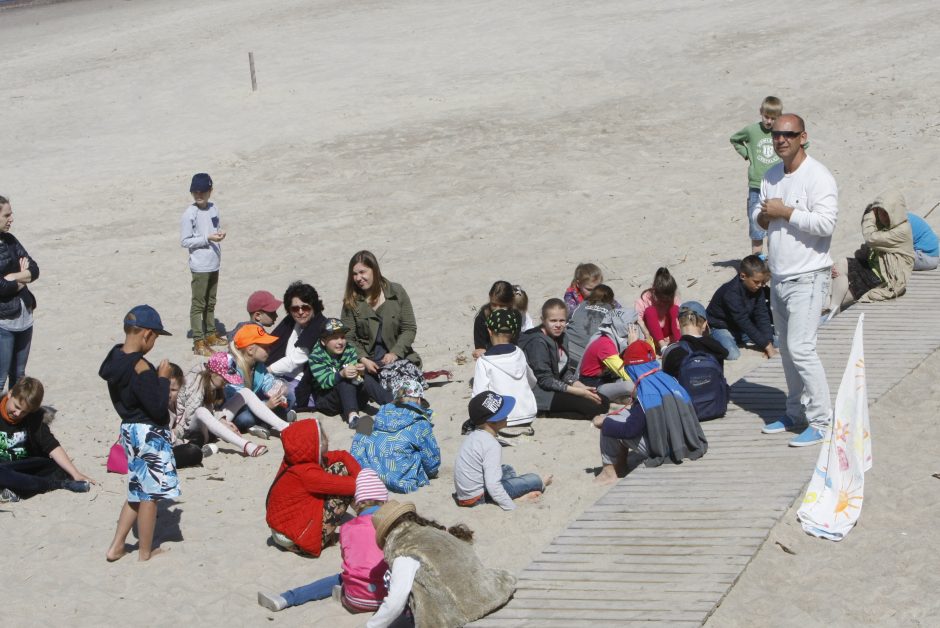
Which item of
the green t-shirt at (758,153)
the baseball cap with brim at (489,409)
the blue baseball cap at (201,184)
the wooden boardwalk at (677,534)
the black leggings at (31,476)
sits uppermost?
the blue baseball cap at (201,184)

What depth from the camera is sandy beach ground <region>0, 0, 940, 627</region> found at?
7871mm

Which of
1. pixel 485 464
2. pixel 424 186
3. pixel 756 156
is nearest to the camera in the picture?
pixel 485 464

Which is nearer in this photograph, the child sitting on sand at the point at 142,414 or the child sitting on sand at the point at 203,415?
the child sitting on sand at the point at 142,414

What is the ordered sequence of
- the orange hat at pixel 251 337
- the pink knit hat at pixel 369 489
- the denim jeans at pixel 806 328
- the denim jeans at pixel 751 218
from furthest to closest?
the denim jeans at pixel 751 218
the orange hat at pixel 251 337
the denim jeans at pixel 806 328
the pink knit hat at pixel 369 489

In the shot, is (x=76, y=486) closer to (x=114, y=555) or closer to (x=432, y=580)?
(x=114, y=555)

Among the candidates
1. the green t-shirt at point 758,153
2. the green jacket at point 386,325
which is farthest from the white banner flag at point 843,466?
the green t-shirt at point 758,153

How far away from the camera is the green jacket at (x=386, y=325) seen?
10.9 meters

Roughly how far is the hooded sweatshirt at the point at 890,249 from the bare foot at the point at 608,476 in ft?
12.8

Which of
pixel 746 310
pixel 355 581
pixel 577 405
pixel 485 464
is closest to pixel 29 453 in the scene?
pixel 355 581

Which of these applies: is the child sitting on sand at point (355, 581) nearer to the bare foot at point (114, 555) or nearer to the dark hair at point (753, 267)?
the bare foot at point (114, 555)

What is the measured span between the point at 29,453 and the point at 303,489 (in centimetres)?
246

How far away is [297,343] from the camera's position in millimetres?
10625

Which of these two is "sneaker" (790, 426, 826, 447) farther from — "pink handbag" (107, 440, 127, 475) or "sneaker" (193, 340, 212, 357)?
"sneaker" (193, 340, 212, 357)

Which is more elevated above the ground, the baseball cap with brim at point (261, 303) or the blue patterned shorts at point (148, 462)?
the baseball cap with brim at point (261, 303)
